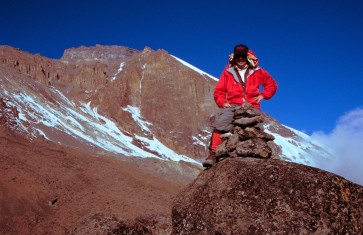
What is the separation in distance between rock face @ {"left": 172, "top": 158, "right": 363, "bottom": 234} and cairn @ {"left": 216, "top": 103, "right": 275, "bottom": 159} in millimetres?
323

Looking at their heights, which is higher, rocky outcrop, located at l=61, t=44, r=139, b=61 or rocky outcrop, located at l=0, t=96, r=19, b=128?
rocky outcrop, located at l=61, t=44, r=139, b=61

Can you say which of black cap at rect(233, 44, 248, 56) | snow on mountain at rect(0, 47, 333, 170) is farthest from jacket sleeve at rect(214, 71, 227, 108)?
snow on mountain at rect(0, 47, 333, 170)

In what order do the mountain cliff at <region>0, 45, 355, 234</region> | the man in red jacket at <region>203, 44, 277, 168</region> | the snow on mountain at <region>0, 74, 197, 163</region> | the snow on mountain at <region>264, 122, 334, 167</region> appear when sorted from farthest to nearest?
the snow on mountain at <region>264, 122, 334, 167</region>, the snow on mountain at <region>0, 74, 197, 163</region>, the mountain cliff at <region>0, 45, 355, 234</region>, the man in red jacket at <region>203, 44, 277, 168</region>

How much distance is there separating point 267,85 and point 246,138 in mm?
1170

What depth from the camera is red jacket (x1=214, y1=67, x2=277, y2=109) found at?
7.15 meters

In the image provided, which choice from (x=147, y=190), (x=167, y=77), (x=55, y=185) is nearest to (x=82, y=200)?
(x=55, y=185)

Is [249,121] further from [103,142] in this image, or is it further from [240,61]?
[103,142]

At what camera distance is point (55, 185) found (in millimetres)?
26234

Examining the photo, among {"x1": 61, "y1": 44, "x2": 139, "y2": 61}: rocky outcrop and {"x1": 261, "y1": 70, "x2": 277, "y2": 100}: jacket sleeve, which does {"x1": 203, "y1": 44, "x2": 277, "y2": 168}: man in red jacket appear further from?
{"x1": 61, "y1": 44, "x2": 139, "y2": 61}: rocky outcrop

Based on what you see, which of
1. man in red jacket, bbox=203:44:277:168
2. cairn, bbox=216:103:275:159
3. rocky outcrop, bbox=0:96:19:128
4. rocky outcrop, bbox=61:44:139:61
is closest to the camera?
cairn, bbox=216:103:275:159

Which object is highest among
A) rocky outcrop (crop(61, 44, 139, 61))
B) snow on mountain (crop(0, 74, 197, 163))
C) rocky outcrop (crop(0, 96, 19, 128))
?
rocky outcrop (crop(61, 44, 139, 61))

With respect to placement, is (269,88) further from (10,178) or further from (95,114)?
(95,114)

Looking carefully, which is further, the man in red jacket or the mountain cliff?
the mountain cliff

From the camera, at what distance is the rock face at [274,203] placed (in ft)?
16.5
